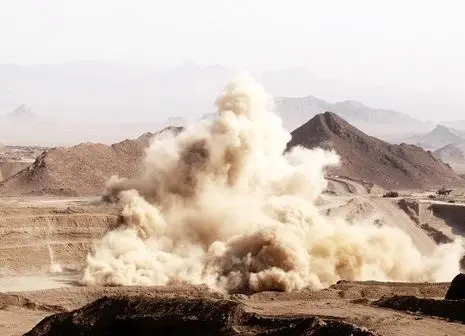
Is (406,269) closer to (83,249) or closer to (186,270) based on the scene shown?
(186,270)

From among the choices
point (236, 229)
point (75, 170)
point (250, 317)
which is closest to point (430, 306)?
point (250, 317)

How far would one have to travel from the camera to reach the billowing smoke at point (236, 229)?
44500 millimetres

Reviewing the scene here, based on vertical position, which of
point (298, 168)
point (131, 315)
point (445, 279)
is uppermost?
point (298, 168)

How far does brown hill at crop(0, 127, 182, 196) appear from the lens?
3270 inches

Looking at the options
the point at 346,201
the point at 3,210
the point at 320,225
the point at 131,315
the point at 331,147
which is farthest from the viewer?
the point at 331,147

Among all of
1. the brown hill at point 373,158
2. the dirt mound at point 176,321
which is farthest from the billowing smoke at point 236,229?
the brown hill at point 373,158

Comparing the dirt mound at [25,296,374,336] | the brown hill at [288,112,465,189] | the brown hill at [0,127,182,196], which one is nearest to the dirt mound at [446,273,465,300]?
the dirt mound at [25,296,374,336]

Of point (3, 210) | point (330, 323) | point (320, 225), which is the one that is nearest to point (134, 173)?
point (3, 210)

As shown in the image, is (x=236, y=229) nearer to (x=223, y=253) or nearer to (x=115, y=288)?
(x=223, y=253)

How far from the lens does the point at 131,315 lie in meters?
26.1

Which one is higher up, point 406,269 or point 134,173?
point 134,173

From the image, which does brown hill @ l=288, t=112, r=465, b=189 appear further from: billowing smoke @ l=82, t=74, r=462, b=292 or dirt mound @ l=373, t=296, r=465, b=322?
dirt mound @ l=373, t=296, r=465, b=322

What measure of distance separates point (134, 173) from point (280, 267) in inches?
1928

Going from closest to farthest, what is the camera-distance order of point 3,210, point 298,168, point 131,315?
point 131,315 < point 3,210 < point 298,168
